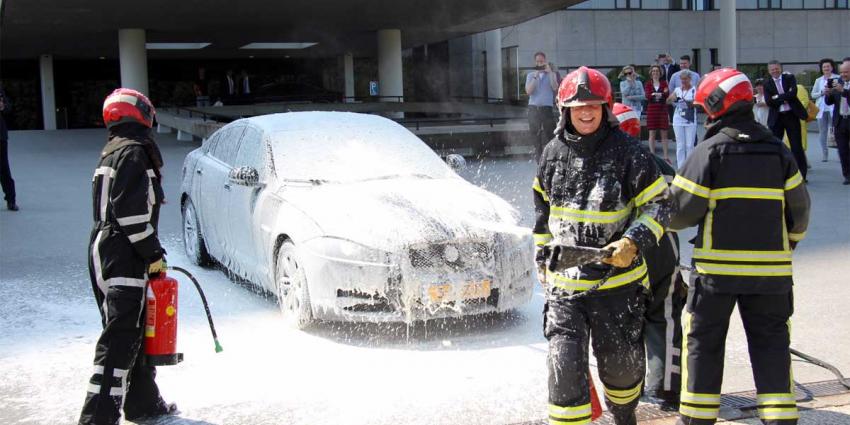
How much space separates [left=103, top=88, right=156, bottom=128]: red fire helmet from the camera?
4812 millimetres

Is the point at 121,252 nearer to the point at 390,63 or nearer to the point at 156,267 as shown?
the point at 156,267

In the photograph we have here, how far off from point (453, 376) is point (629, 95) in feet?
40.5

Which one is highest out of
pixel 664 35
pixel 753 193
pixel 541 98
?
pixel 664 35

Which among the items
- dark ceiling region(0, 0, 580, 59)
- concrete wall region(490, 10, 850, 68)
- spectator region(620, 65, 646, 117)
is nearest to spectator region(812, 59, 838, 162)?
spectator region(620, 65, 646, 117)

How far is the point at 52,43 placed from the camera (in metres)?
30.3

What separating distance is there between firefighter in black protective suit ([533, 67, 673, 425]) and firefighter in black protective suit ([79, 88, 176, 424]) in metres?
2.05

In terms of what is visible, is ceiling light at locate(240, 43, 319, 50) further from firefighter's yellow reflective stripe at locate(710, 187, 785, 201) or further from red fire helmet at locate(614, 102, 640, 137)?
firefighter's yellow reflective stripe at locate(710, 187, 785, 201)

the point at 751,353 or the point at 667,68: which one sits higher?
the point at 667,68

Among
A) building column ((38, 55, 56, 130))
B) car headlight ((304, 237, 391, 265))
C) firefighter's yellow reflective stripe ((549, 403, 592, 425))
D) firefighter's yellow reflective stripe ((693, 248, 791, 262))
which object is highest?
building column ((38, 55, 56, 130))

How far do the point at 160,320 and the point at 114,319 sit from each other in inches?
9.6

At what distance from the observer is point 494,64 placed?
33.4 m

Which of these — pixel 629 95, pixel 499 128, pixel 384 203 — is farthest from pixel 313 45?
pixel 384 203

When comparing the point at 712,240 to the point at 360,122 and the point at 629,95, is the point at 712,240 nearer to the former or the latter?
the point at 360,122

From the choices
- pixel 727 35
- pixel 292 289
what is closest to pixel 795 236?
pixel 292 289
